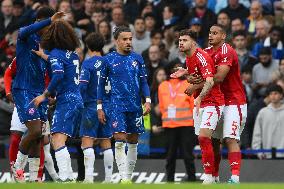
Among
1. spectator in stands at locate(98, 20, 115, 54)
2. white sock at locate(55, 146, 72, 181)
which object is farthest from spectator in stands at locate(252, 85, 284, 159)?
white sock at locate(55, 146, 72, 181)

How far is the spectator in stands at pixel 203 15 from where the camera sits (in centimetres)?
2711

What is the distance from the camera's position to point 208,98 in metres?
19.3

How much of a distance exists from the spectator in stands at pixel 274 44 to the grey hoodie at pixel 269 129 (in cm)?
228

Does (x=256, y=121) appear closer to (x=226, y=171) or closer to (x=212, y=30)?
(x=226, y=171)

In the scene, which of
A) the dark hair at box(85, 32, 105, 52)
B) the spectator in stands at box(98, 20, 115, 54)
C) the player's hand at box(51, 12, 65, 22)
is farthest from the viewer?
the spectator in stands at box(98, 20, 115, 54)

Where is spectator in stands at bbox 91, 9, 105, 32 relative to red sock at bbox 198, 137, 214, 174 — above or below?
above

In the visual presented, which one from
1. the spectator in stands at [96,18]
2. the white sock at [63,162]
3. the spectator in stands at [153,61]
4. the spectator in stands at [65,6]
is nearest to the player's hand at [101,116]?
the white sock at [63,162]

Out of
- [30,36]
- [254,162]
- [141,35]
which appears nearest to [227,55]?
[30,36]

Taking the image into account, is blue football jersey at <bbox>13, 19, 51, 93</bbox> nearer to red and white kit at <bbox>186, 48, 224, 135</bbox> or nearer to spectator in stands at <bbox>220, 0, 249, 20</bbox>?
red and white kit at <bbox>186, 48, 224, 135</bbox>

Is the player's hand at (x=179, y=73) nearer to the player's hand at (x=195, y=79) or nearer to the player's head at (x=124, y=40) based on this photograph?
the player's hand at (x=195, y=79)

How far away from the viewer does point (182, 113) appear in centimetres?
2339

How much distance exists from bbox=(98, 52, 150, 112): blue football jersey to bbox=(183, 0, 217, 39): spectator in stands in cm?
691

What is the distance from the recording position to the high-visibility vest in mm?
23391

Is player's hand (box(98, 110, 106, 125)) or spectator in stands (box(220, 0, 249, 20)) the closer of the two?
player's hand (box(98, 110, 106, 125))
